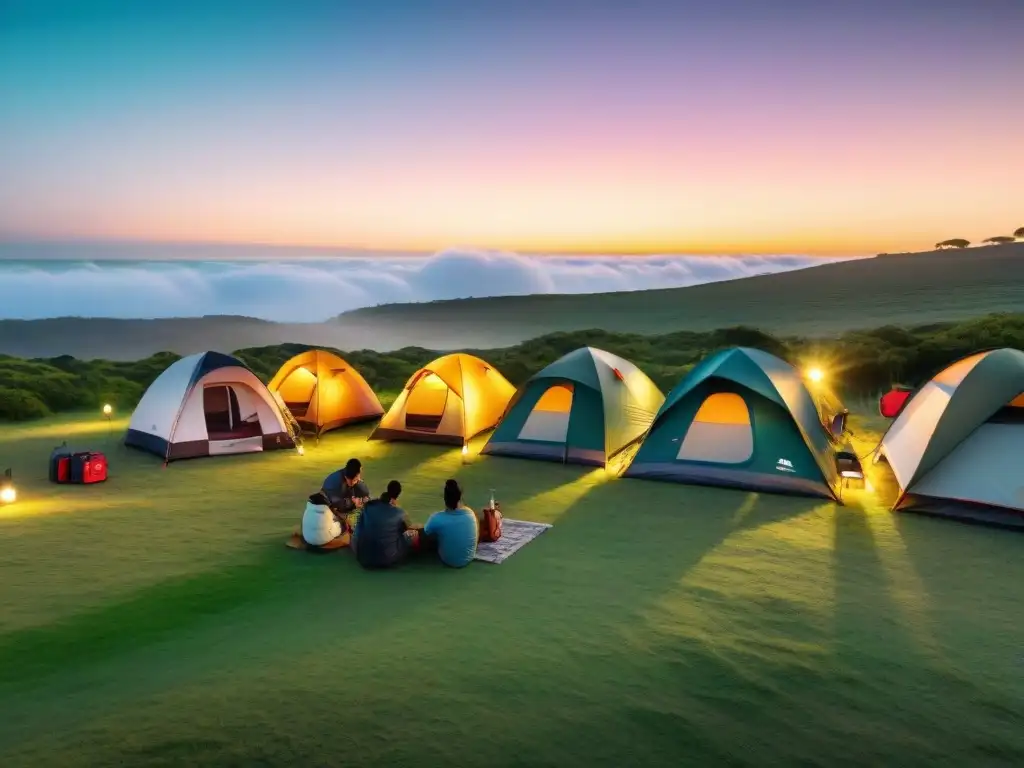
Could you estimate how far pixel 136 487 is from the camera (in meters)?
11.9

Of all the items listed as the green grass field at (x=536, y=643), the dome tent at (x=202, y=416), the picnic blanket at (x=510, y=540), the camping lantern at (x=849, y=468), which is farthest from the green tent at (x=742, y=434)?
the dome tent at (x=202, y=416)

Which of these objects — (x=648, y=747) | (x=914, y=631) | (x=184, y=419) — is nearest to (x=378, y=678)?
(x=648, y=747)

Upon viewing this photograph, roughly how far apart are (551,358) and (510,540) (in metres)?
23.4

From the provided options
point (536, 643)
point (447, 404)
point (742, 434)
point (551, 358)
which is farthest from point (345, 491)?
point (551, 358)

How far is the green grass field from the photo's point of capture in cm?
472

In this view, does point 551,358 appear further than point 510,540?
Answer: Yes

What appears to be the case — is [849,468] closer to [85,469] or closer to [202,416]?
[202,416]

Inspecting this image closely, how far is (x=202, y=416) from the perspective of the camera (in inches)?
556

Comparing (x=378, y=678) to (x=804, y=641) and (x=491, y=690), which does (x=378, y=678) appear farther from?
(x=804, y=641)

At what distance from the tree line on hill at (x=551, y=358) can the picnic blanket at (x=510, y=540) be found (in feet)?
36.1

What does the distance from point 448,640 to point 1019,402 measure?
30.7 ft

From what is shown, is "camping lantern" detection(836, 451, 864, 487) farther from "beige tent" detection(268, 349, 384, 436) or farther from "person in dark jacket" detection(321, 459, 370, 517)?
"beige tent" detection(268, 349, 384, 436)

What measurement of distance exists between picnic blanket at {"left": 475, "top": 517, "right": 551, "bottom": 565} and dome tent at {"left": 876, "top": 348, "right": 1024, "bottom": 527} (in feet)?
16.3

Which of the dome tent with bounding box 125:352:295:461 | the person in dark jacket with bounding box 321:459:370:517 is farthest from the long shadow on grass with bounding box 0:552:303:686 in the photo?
the dome tent with bounding box 125:352:295:461
